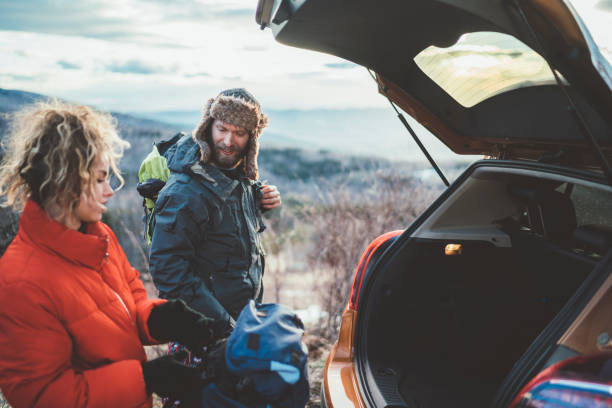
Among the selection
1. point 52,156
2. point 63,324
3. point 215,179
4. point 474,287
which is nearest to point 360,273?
point 474,287

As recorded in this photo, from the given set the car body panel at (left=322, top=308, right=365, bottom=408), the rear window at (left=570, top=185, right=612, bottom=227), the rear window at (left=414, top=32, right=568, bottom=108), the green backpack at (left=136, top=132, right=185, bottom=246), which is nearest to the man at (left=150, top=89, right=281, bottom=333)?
the green backpack at (left=136, top=132, right=185, bottom=246)

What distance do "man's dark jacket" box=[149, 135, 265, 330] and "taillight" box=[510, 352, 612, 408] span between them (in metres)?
1.54

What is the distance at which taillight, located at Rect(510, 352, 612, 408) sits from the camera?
1.12 metres

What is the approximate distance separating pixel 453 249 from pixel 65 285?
190cm

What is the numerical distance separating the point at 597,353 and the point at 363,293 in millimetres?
1140

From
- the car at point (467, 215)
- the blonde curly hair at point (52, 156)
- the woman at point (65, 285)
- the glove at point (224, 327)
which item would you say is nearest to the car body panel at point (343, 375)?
the car at point (467, 215)

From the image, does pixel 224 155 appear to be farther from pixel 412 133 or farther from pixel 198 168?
pixel 412 133

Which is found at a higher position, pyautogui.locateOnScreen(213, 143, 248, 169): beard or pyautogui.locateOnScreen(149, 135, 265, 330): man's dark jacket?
pyautogui.locateOnScreen(213, 143, 248, 169): beard

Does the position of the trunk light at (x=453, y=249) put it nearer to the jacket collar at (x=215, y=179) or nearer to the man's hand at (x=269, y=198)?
the man's hand at (x=269, y=198)

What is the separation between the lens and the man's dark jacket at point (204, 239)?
2.23 metres

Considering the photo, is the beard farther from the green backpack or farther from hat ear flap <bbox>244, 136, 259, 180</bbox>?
the green backpack

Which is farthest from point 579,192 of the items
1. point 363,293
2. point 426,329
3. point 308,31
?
point 308,31

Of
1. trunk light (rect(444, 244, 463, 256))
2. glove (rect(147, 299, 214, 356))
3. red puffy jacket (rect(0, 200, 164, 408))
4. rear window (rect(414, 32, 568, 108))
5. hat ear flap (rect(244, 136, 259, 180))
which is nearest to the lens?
red puffy jacket (rect(0, 200, 164, 408))

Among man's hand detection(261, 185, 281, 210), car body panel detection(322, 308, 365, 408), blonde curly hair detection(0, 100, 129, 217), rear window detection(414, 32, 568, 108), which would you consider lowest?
car body panel detection(322, 308, 365, 408)
